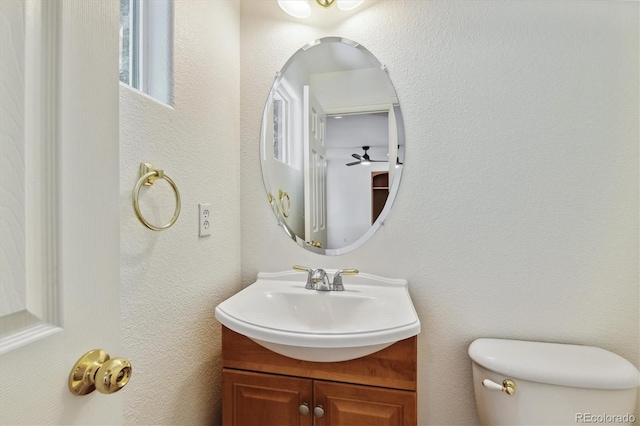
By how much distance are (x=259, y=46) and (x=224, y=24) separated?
0.16 metres

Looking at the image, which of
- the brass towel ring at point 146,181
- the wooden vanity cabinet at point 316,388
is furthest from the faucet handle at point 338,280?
the brass towel ring at point 146,181

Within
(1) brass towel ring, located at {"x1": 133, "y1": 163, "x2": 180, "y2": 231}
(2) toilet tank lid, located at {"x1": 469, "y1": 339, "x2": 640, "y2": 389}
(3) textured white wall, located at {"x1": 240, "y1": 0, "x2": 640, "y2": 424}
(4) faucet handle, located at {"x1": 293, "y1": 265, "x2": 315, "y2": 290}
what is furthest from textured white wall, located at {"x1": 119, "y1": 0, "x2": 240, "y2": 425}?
(2) toilet tank lid, located at {"x1": 469, "y1": 339, "x2": 640, "y2": 389}

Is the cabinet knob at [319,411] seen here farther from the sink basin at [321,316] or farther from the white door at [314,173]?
the white door at [314,173]

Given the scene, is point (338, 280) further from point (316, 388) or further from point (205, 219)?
point (205, 219)

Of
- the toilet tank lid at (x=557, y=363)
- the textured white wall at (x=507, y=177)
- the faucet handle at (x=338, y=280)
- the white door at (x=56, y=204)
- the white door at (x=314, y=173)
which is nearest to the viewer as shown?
the white door at (x=56, y=204)

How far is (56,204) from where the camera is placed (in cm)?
40

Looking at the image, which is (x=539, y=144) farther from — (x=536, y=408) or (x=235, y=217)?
(x=235, y=217)

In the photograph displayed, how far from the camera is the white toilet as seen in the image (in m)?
0.90

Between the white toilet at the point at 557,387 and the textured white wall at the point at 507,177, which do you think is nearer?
the white toilet at the point at 557,387

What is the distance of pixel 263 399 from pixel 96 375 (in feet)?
2.19

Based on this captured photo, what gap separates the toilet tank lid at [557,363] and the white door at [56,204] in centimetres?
105

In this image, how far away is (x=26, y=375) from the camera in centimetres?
36

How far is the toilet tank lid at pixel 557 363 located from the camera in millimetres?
897

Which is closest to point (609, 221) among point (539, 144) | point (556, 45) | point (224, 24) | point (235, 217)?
point (539, 144)
